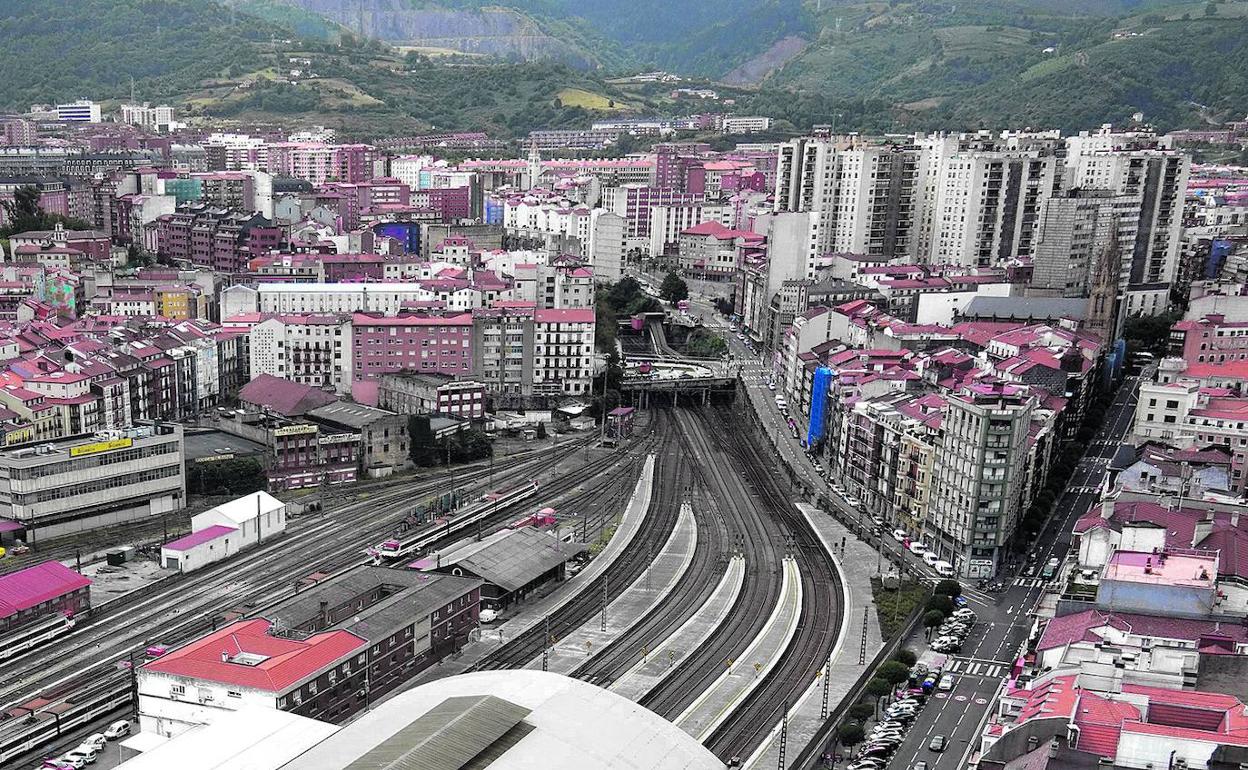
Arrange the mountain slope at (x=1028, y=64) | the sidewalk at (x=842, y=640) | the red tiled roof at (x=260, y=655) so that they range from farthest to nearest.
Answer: the mountain slope at (x=1028, y=64) → the sidewalk at (x=842, y=640) → the red tiled roof at (x=260, y=655)

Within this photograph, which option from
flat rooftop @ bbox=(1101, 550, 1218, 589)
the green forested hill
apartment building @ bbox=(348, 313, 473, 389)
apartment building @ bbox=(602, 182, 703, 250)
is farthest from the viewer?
the green forested hill

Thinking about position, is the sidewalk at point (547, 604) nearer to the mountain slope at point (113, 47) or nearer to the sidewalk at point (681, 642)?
the sidewalk at point (681, 642)

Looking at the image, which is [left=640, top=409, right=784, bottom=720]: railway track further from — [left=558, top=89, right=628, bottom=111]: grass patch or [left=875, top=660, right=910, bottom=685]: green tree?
[left=558, top=89, right=628, bottom=111]: grass patch

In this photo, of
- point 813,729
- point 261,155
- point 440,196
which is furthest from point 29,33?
point 813,729

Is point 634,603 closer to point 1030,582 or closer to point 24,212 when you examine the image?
point 1030,582

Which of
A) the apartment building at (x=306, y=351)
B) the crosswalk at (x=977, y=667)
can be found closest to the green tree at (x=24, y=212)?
the apartment building at (x=306, y=351)

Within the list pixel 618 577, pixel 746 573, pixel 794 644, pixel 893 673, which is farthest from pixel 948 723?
pixel 618 577

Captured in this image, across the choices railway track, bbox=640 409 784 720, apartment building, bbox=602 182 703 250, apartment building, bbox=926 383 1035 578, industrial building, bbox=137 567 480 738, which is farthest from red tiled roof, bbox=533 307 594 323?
apartment building, bbox=602 182 703 250
